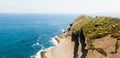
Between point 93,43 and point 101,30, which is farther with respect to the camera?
point 101,30

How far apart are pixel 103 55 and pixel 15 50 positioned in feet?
184

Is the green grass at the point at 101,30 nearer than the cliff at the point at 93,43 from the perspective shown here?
No

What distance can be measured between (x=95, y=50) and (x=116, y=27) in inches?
607

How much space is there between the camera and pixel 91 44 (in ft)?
213

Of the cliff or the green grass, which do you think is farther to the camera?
the green grass

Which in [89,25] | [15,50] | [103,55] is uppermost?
[89,25]

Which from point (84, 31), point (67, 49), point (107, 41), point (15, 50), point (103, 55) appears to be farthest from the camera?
point (15, 50)

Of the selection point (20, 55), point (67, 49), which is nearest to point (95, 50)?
point (67, 49)

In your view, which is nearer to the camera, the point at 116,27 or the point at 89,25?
the point at 116,27

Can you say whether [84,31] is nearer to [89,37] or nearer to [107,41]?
[89,37]

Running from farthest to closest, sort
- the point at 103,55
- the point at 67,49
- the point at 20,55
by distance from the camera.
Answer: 1. the point at 20,55
2. the point at 67,49
3. the point at 103,55

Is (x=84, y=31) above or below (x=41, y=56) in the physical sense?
above

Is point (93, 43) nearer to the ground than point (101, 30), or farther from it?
nearer to the ground

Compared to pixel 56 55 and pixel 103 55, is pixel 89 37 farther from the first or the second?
pixel 56 55
